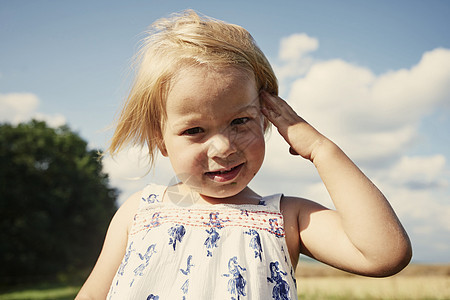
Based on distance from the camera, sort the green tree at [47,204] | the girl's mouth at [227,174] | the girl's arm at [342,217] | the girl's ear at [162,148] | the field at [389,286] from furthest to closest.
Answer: the green tree at [47,204], the field at [389,286], the girl's ear at [162,148], the girl's mouth at [227,174], the girl's arm at [342,217]

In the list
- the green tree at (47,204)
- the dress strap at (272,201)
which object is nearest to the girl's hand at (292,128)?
the dress strap at (272,201)

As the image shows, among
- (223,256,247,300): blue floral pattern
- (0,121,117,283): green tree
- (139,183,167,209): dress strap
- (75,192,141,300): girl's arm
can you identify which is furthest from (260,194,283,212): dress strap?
(0,121,117,283): green tree

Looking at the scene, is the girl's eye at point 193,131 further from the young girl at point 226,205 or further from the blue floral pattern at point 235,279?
the blue floral pattern at point 235,279

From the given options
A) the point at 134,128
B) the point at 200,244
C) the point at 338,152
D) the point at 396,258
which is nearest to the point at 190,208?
the point at 200,244

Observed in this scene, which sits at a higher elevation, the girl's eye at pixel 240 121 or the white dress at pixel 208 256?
the girl's eye at pixel 240 121

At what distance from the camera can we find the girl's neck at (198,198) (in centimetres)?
246

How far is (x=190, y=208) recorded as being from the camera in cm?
241

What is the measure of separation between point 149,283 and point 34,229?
27968 millimetres

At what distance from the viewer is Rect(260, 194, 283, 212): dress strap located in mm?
2369

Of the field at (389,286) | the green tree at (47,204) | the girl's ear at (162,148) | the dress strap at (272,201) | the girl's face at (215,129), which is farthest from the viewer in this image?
the green tree at (47,204)

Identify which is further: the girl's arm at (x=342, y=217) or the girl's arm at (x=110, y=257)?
the girl's arm at (x=110, y=257)

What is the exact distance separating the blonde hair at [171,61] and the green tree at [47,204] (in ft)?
84.7

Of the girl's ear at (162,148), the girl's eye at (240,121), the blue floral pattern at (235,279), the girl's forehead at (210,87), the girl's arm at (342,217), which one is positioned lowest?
the blue floral pattern at (235,279)

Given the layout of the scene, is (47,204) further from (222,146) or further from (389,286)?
(222,146)
